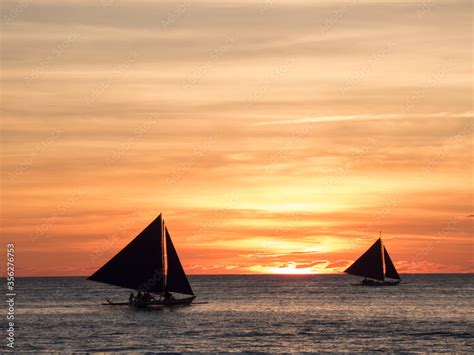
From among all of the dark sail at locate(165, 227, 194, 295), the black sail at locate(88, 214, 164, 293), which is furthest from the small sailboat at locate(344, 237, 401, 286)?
the black sail at locate(88, 214, 164, 293)

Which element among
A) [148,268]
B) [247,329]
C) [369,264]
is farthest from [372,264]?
[247,329]

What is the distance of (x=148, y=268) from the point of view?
9475 cm

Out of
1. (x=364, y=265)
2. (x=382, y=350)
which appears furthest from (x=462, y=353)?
(x=364, y=265)

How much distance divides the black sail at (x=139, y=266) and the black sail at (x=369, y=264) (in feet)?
246

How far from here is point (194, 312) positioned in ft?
343

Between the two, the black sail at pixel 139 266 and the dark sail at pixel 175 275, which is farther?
the dark sail at pixel 175 275

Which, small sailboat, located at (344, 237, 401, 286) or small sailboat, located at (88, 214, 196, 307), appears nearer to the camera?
small sailboat, located at (88, 214, 196, 307)

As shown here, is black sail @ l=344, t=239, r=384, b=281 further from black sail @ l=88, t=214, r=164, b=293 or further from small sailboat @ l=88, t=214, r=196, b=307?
black sail @ l=88, t=214, r=164, b=293

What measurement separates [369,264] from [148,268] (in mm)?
80528

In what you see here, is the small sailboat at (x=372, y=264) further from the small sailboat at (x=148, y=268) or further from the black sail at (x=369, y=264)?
the small sailboat at (x=148, y=268)

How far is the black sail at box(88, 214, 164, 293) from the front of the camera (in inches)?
3696

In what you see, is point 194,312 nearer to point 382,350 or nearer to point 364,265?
point 382,350

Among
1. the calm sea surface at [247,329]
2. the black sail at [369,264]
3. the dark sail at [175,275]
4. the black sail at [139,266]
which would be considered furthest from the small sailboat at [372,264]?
the black sail at [139,266]

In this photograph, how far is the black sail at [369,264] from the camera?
165 meters
